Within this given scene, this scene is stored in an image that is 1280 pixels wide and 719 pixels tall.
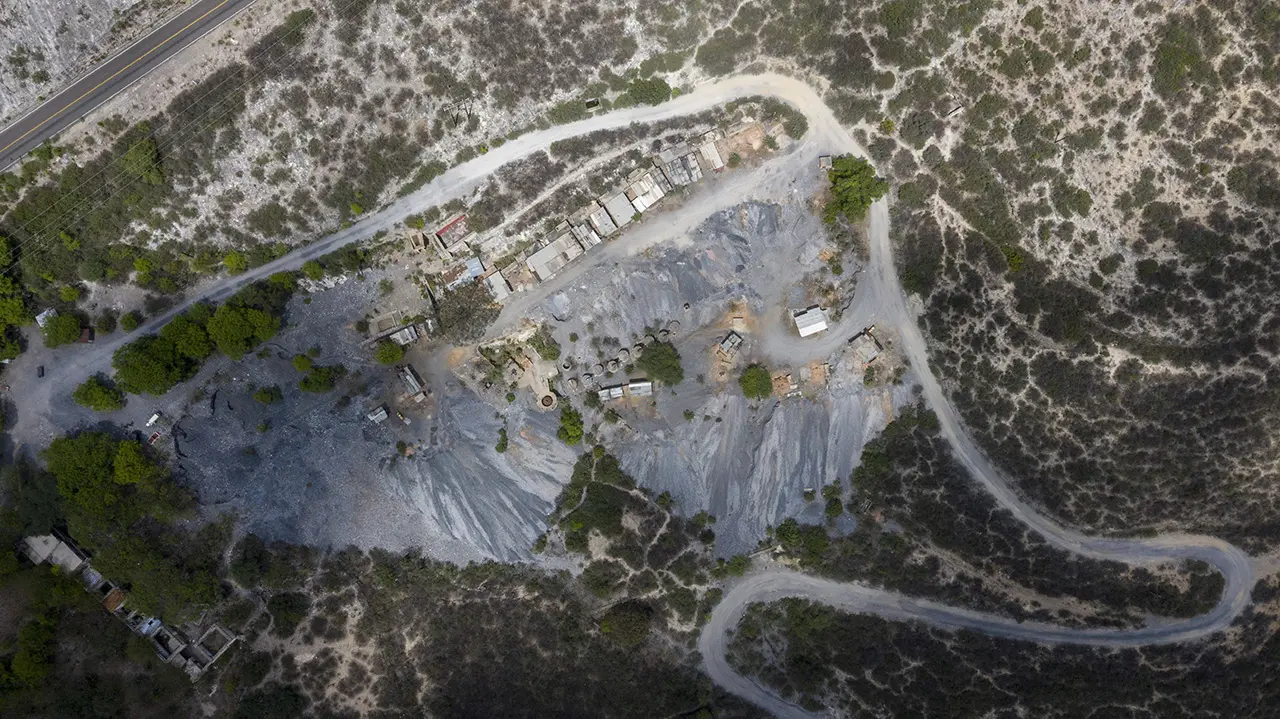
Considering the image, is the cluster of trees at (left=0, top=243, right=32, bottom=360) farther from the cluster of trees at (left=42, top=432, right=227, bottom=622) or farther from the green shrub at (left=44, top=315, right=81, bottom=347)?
the cluster of trees at (left=42, top=432, right=227, bottom=622)

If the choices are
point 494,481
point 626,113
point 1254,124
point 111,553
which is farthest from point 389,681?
point 1254,124

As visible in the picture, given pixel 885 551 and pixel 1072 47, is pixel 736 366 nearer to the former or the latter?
pixel 885 551

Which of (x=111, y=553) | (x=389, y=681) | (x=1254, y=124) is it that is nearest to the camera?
(x=1254, y=124)

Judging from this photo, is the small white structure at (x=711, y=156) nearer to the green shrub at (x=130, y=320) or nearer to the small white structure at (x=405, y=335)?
the small white structure at (x=405, y=335)

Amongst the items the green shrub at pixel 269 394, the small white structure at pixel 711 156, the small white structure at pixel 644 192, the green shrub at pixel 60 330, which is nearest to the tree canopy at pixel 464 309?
the green shrub at pixel 269 394

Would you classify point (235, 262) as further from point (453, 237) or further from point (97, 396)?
point (453, 237)

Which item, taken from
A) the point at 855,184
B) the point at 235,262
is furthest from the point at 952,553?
the point at 235,262
